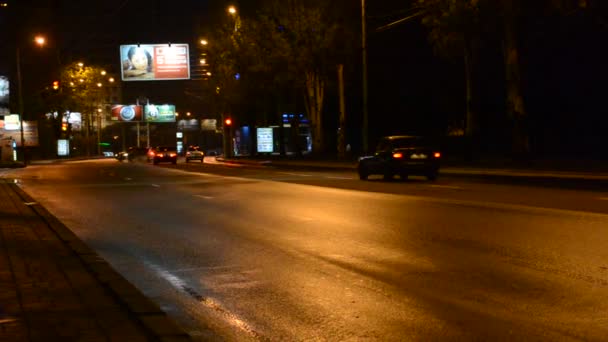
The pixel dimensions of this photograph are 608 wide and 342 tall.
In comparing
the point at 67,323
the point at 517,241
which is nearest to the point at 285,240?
the point at 517,241

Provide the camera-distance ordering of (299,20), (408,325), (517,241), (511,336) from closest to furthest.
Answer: (511,336) < (408,325) < (517,241) < (299,20)

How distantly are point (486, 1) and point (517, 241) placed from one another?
20.9 metres

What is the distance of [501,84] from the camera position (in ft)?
149

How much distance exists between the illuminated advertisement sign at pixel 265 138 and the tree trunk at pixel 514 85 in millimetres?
32903

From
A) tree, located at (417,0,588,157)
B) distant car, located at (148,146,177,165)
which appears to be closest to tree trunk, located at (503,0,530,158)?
tree, located at (417,0,588,157)

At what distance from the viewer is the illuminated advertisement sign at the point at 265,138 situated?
64.4 meters

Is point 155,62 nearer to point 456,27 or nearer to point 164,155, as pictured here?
point 164,155

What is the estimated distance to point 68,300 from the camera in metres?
7.37

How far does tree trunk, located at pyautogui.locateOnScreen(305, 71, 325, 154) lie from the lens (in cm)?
4897

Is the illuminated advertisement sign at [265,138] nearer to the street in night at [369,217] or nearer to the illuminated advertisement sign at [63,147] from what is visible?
the street in night at [369,217]

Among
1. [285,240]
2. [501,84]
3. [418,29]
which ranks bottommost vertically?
[285,240]

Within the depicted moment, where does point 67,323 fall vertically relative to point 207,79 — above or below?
below

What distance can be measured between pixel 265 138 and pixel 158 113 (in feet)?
103

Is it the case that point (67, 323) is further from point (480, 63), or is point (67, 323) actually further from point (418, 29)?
point (418, 29)
